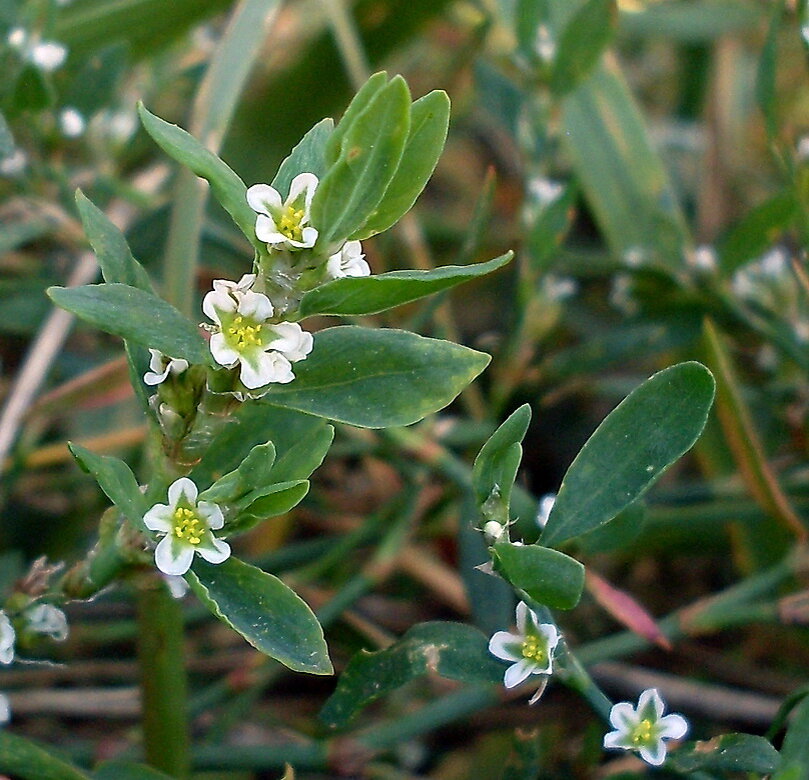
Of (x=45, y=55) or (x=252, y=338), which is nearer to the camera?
(x=252, y=338)

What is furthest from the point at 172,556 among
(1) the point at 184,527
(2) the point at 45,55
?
(2) the point at 45,55

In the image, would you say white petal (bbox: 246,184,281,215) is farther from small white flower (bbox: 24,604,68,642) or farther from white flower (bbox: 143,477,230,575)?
small white flower (bbox: 24,604,68,642)

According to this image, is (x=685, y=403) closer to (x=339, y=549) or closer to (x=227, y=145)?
(x=339, y=549)

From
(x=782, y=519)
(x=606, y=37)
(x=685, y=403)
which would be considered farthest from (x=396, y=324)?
(x=685, y=403)

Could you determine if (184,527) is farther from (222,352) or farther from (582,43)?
(582,43)

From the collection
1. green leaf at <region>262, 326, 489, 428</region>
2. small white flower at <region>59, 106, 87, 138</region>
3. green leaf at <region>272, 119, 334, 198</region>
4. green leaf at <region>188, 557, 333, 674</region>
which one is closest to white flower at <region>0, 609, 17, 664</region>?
green leaf at <region>188, 557, 333, 674</region>

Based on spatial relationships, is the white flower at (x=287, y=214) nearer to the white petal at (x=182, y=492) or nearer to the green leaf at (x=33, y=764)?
the white petal at (x=182, y=492)
